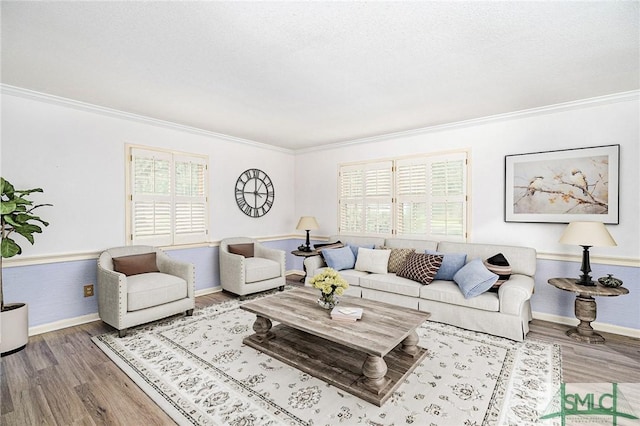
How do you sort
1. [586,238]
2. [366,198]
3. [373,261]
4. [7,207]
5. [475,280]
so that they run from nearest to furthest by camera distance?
[7,207] → [586,238] → [475,280] → [373,261] → [366,198]

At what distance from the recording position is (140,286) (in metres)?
3.45

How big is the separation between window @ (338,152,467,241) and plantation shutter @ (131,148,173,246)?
9.52 feet

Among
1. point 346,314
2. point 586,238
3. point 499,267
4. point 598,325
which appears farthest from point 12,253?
point 598,325

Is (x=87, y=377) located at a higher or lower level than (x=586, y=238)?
lower

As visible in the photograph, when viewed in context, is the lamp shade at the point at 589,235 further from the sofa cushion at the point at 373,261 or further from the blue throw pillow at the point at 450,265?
the sofa cushion at the point at 373,261

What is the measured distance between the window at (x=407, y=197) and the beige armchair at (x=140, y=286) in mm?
2931

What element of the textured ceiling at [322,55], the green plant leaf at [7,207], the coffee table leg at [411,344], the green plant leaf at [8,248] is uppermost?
the textured ceiling at [322,55]

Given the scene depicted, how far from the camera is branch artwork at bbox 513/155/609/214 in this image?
3518 mm

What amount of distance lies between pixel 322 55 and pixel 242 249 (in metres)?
3.46

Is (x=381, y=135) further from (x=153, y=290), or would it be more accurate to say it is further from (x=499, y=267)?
(x=153, y=290)

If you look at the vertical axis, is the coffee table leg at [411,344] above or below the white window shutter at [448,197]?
below

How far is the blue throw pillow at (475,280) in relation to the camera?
11.0 feet

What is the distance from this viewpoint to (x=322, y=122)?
175 inches

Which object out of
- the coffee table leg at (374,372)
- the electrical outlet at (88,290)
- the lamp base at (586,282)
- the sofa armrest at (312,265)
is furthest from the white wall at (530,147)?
the electrical outlet at (88,290)
